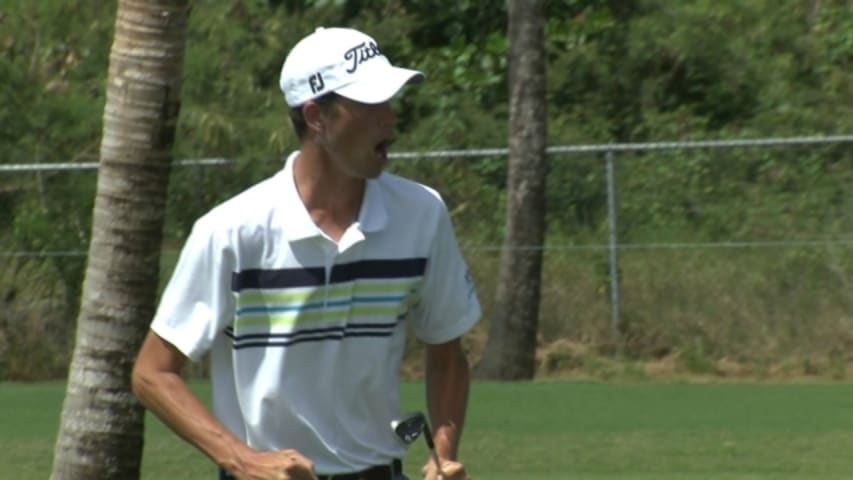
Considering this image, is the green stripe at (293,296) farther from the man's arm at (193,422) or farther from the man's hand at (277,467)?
the man's hand at (277,467)

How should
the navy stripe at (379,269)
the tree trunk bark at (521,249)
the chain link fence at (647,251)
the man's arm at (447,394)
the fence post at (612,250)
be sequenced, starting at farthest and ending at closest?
1. the fence post at (612,250)
2. the chain link fence at (647,251)
3. the tree trunk bark at (521,249)
4. the man's arm at (447,394)
5. the navy stripe at (379,269)

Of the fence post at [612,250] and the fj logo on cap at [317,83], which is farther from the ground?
the fj logo on cap at [317,83]

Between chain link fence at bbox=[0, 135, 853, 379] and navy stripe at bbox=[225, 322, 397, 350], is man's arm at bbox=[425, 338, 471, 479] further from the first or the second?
chain link fence at bbox=[0, 135, 853, 379]

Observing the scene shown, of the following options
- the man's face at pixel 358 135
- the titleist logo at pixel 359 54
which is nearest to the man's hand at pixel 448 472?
the man's face at pixel 358 135

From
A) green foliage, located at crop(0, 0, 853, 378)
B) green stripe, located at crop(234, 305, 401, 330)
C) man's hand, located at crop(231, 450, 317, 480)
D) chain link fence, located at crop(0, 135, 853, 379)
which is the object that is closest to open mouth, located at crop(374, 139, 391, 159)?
green stripe, located at crop(234, 305, 401, 330)

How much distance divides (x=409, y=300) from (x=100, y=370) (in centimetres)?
295

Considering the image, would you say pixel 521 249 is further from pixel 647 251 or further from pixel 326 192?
pixel 326 192

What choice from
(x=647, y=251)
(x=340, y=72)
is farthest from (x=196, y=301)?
(x=647, y=251)

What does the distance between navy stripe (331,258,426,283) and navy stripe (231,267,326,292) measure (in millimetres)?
41

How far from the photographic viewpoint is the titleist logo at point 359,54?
14.4 ft

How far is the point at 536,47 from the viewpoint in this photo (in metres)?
15.6

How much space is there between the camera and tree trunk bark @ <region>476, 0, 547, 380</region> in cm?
1585

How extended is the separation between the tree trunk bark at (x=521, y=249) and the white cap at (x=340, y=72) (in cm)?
1125

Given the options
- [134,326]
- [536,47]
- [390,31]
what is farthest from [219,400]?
[390,31]
